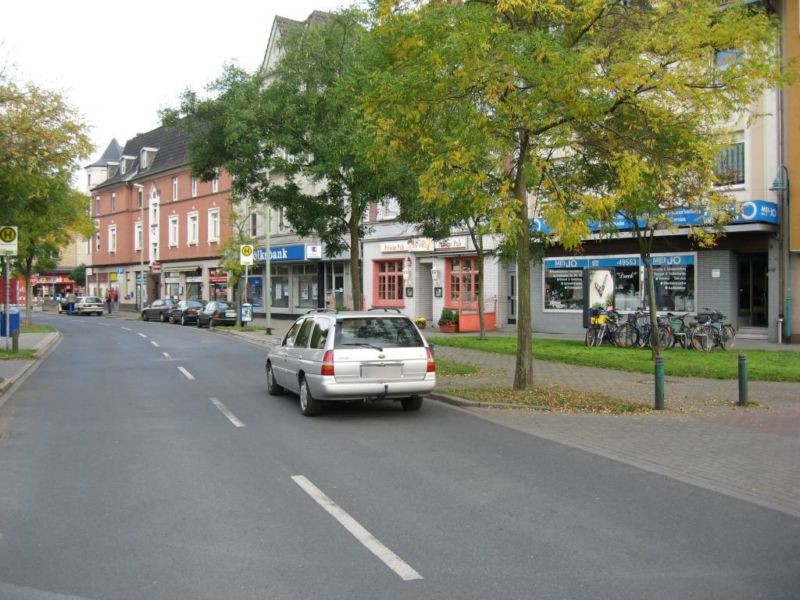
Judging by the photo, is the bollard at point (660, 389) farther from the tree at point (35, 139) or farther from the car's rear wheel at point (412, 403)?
the tree at point (35, 139)

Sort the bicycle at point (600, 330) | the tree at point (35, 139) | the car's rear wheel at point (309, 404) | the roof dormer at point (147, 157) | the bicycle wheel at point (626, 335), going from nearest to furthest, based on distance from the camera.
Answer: the car's rear wheel at point (309, 404)
the tree at point (35, 139)
the bicycle wheel at point (626, 335)
the bicycle at point (600, 330)
the roof dormer at point (147, 157)

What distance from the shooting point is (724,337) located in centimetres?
1986

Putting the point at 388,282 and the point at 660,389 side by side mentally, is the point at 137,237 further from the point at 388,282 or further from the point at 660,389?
the point at 660,389

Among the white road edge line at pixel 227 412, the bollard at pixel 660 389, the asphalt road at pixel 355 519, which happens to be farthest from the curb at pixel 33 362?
the bollard at pixel 660 389

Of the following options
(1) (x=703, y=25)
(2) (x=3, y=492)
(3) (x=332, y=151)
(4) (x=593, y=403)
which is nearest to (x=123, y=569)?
(2) (x=3, y=492)

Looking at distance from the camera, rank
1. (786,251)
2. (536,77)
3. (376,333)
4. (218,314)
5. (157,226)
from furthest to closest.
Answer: (157,226) < (218,314) < (786,251) < (376,333) < (536,77)

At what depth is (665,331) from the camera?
20219mm

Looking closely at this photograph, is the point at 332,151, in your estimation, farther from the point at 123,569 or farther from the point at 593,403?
the point at 123,569

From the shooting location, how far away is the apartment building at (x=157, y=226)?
5153 cm

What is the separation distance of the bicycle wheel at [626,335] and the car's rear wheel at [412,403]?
11392 mm

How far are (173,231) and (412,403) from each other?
48849mm

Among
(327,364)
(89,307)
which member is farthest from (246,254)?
(89,307)

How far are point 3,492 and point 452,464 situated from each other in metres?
4.26

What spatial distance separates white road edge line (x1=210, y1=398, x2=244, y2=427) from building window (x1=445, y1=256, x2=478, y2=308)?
63.7 ft
